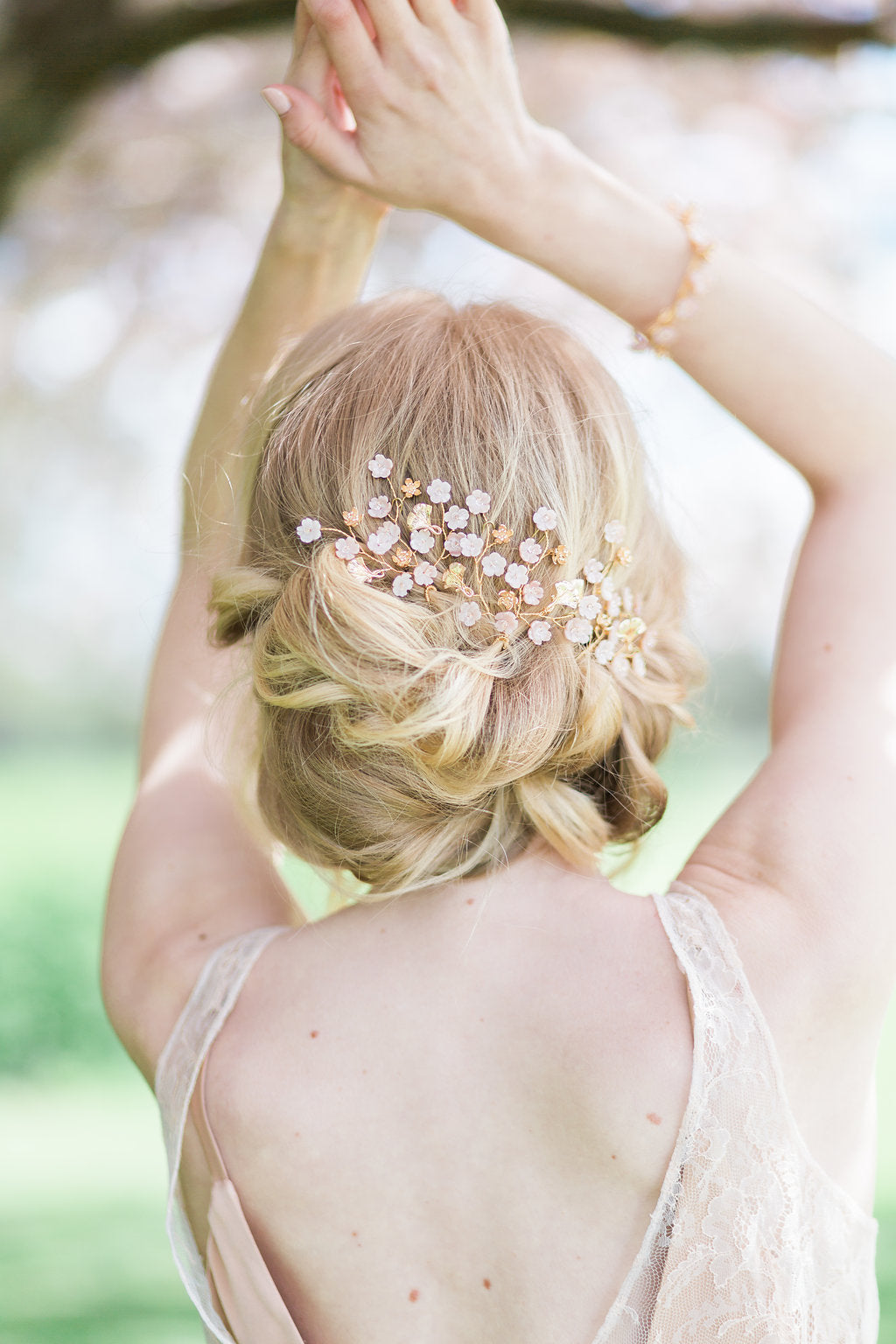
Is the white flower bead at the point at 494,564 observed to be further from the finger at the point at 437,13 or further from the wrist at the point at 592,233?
the finger at the point at 437,13

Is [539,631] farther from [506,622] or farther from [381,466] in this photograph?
[381,466]

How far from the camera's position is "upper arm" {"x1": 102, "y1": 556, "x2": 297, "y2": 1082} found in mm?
1483

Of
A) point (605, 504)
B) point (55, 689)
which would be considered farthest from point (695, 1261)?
point (55, 689)

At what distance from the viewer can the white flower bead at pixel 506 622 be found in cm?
131

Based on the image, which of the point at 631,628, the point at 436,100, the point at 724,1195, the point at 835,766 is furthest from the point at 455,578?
the point at 724,1195

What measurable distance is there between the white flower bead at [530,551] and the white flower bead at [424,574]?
10 cm

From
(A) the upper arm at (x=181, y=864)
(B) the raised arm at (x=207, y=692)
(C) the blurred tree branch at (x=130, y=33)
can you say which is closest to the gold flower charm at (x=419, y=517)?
(B) the raised arm at (x=207, y=692)

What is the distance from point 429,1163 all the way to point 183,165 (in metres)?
9.19

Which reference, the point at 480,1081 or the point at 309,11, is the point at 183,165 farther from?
the point at 480,1081

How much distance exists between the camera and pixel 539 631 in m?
1.33

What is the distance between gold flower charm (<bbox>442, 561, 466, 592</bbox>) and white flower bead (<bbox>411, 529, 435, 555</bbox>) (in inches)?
1.4

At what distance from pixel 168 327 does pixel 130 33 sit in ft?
23.5

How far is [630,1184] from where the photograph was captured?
4.06 feet

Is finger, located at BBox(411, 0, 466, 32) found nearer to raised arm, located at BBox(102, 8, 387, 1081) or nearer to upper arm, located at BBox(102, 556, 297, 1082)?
raised arm, located at BBox(102, 8, 387, 1081)
